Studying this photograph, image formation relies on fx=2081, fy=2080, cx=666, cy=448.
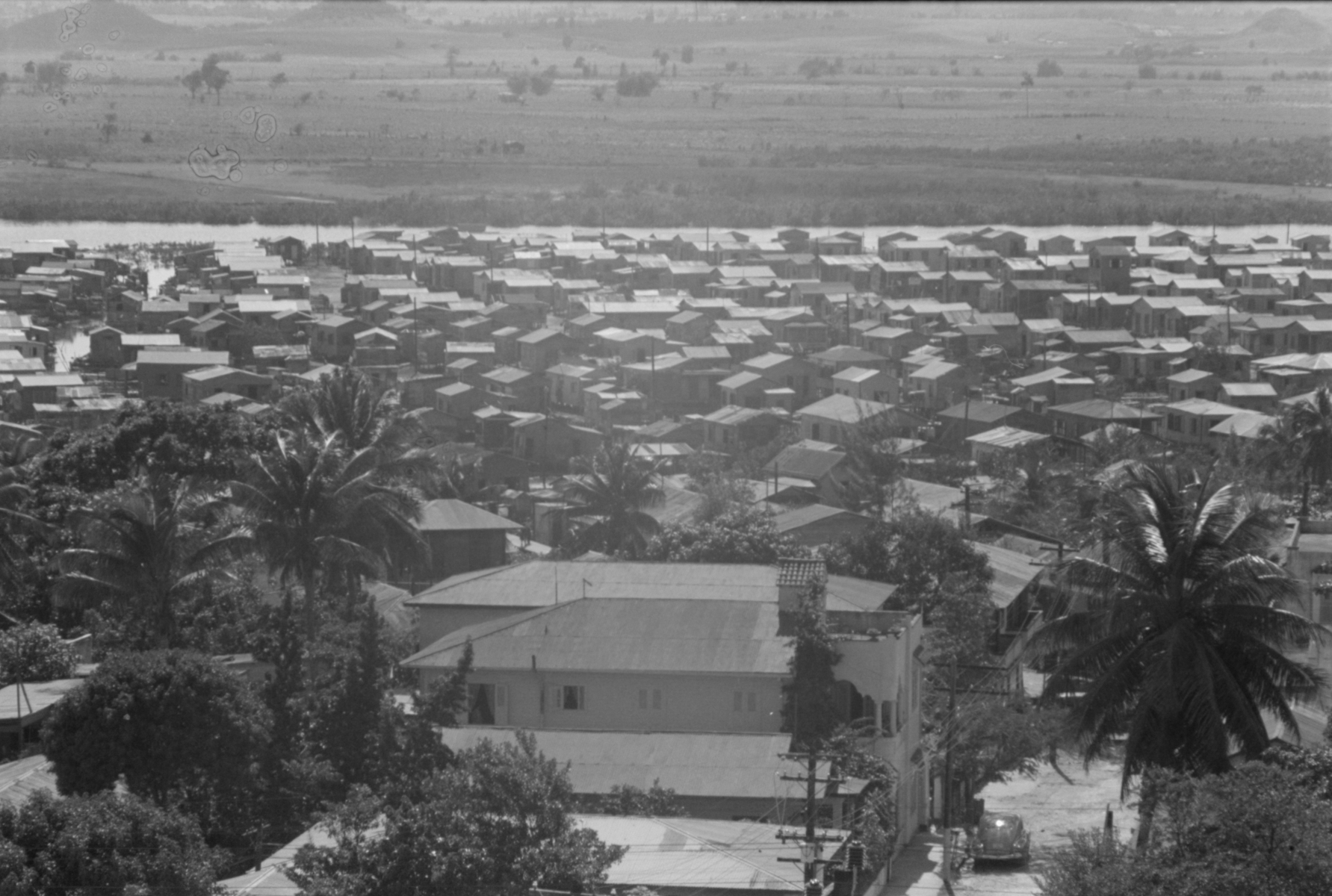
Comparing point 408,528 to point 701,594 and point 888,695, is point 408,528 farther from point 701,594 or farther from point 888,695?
point 888,695

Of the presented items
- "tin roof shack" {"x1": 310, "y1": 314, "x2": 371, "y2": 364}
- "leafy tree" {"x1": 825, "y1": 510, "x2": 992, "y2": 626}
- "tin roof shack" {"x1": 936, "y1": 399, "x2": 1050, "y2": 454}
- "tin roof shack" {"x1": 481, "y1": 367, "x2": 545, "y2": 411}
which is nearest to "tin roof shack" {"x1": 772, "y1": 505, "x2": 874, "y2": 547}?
"leafy tree" {"x1": 825, "y1": 510, "x2": 992, "y2": 626}

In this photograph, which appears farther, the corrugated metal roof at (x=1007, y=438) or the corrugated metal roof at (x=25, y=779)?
the corrugated metal roof at (x=1007, y=438)

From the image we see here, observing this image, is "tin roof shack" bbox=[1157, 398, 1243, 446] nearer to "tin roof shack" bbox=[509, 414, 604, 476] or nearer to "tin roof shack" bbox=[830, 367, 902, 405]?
"tin roof shack" bbox=[830, 367, 902, 405]

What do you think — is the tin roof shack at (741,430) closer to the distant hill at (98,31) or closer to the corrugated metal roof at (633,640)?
the corrugated metal roof at (633,640)

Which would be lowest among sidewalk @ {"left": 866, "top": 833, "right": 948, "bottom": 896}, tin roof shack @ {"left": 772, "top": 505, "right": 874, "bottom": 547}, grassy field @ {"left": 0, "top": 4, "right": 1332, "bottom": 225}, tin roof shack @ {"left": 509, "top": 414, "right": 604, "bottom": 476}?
sidewalk @ {"left": 866, "top": 833, "right": 948, "bottom": 896}

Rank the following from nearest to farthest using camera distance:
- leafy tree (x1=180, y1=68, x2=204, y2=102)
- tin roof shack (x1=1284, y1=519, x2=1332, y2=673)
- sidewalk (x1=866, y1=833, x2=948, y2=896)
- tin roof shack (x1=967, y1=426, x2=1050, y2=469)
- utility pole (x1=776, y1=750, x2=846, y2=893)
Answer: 1. utility pole (x1=776, y1=750, x2=846, y2=893)
2. sidewalk (x1=866, y1=833, x2=948, y2=896)
3. tin roof shack (x1=1284, y1=519, x2=1332, y2=673)
4. tin roof shack (x1=967, y1=426, x2=1050, y2=469)
5. leafy tree (x1=180, y1=68, x2=204, y2=102)

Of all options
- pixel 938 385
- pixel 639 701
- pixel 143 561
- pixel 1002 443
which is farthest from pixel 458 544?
pixel 938 385

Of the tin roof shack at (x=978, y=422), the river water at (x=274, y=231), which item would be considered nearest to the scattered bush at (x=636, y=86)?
the river water at (x=274, y=231)

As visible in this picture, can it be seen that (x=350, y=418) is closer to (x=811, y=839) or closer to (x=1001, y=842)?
(x=1001, y=842)
